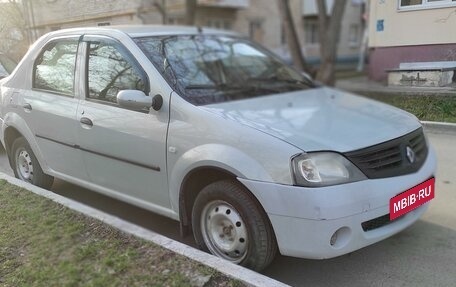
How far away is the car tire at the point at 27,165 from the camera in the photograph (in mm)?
4500

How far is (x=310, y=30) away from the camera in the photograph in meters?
25.1

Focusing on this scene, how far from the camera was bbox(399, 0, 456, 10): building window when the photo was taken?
260 cm

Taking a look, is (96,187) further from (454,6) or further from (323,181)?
(454,6)

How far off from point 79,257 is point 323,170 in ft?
5.33

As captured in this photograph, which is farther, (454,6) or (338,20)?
(338,20)

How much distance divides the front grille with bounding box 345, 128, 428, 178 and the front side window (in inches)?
66.2

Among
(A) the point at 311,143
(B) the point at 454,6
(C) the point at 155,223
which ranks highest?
(B) the point at 454,6

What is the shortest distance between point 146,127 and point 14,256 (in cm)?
123

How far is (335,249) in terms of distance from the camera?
271 centimetres

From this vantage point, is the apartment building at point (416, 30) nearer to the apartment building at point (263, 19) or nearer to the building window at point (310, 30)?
the apartment building at point (263, 19)

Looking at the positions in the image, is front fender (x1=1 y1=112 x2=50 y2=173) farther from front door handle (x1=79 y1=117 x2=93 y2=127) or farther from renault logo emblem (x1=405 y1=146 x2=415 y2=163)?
renault logo emblem (x1=405 y1=146 x2=415 y2=163)

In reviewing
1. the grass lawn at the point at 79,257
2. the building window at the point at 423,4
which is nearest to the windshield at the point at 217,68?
the grass lawn at the point at 79,257

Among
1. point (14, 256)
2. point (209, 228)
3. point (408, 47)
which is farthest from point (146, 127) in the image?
point (408, 47)

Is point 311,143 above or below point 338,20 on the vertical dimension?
below
